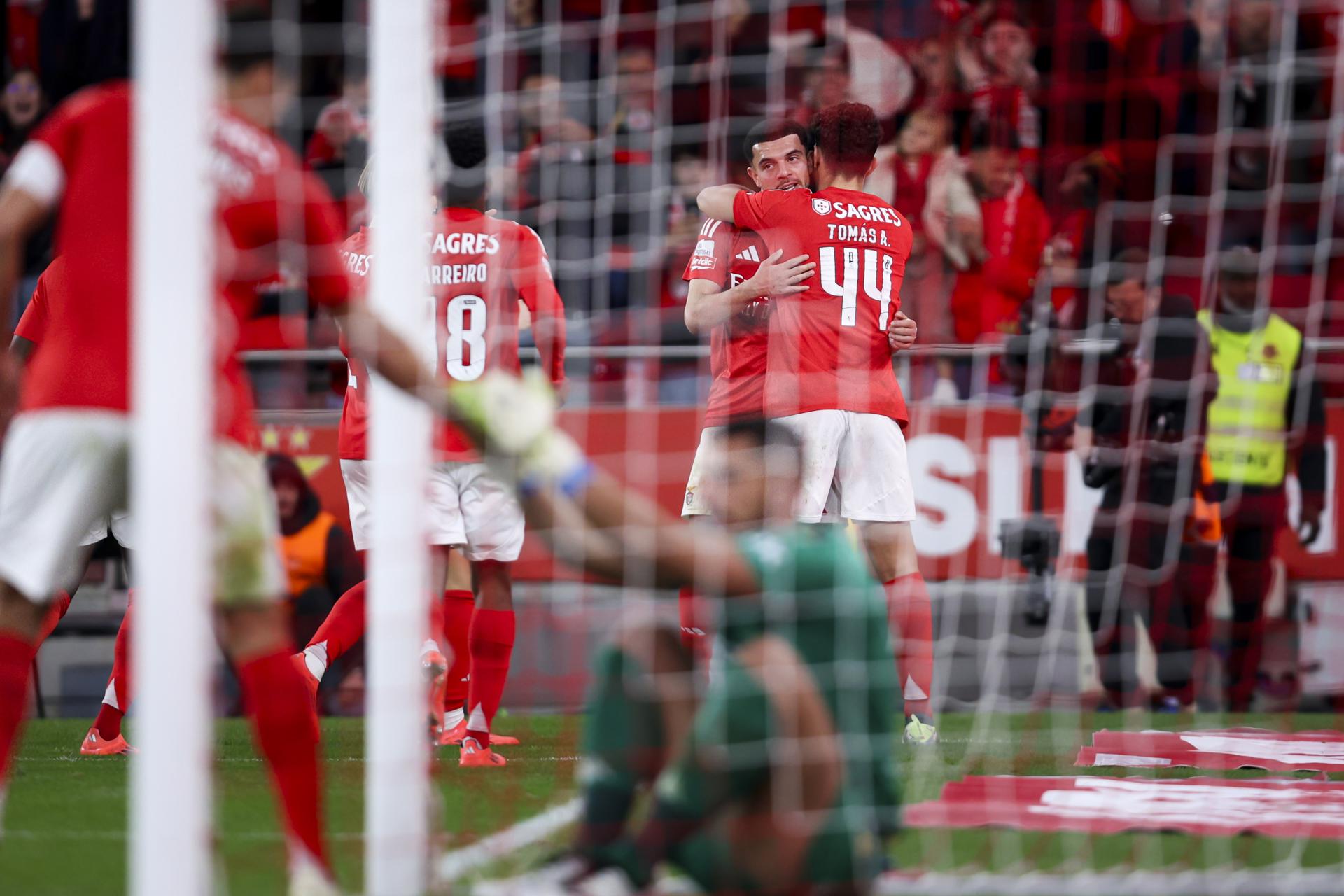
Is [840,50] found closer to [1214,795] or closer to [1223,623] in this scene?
[1223,623]

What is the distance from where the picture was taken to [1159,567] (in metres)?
8.29

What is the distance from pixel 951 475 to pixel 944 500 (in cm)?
13

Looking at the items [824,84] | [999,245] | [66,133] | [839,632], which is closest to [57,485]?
[66,133]

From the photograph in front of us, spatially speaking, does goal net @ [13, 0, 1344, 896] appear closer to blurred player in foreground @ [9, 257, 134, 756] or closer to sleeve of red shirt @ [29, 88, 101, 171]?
sleeve of red shirt @ [29, 88, 101, 171]

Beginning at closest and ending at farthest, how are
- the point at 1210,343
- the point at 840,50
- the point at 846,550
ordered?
the point at 846,550, the point at 1210,343, the point at 840,50

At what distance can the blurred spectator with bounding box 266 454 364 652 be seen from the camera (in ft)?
25.6

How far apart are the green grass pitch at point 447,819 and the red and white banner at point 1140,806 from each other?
98mm

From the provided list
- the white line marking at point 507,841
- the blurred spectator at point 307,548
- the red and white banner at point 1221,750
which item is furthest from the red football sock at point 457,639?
the red and white banner at point 1221,750

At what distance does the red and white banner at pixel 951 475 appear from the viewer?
8125mm

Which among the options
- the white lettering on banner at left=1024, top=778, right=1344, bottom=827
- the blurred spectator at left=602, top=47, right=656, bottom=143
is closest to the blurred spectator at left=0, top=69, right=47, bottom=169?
the blurred spectator at left=602, top=47, right=656, bottom=143

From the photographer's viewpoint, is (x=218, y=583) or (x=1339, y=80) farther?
(x=1339, y=80)

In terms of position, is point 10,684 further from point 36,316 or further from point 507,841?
point 36,316

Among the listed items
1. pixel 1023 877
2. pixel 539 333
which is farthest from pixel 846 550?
pixel 539 333

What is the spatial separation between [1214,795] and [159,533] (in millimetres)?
3462
